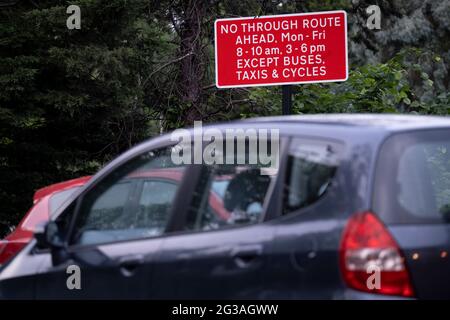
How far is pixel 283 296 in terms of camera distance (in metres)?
3.76

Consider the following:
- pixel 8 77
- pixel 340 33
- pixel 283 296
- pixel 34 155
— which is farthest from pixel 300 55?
pixel 34 155

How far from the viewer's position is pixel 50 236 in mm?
4695

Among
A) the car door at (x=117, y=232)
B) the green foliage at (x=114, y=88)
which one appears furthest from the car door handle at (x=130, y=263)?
the green foliage at (x=114, y=88)

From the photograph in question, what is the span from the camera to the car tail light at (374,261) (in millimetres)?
3541

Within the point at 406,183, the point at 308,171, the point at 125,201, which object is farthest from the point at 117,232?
the point at 406,183

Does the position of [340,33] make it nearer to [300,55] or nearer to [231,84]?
[300,55]

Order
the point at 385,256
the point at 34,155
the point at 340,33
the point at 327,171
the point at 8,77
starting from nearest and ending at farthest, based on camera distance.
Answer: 1. the point at 385,256
2. the point at 327,171
3. the point at 340,33
4. the point at 8,77
5. the point at 34,155

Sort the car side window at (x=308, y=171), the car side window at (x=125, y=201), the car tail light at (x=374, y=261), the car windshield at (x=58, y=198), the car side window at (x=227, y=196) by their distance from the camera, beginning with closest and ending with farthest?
the car tail light at (x=374, y=261)
the car side window at (x=308, y=171)
the car side window at (x=227, y=196)
the car side window at (x=125, y=201)
the car windshield at (x=58, y=198)

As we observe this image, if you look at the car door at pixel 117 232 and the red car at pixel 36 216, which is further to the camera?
the red car at pixel 36 216

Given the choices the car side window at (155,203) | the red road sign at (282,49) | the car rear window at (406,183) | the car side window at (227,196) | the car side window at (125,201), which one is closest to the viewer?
the car rear window at (406,183)

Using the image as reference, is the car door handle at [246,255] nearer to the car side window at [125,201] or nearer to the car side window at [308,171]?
the car side window at [308,171]

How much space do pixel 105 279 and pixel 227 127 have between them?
101cm

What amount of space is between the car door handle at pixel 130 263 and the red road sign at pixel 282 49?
5.24 meters
